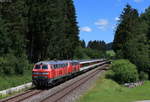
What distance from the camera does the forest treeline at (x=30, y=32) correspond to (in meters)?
36.0

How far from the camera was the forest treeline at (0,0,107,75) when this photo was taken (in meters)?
36.0

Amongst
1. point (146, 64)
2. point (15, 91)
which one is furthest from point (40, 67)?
point (146, 64)

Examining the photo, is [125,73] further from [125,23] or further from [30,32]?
[125,23]

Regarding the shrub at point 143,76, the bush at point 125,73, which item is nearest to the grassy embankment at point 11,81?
the bush at point 125,73

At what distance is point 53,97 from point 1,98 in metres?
4.00

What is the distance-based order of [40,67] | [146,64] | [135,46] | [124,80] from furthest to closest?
1. [135,46]
2. [146,64]
3. [124,80]
4. [40,67]

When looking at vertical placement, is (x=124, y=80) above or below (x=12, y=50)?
below

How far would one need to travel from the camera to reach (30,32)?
56094 millimetres

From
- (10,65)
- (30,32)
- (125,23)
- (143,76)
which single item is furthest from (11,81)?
(125,23)

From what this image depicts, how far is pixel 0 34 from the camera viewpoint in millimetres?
35125


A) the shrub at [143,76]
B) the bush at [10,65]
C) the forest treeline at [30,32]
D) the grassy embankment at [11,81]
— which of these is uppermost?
the forest treeline at [30,32]

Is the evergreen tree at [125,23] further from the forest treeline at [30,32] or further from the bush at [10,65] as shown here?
the bush at [10,65]

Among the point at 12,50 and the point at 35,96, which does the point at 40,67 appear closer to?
the point at 35,96

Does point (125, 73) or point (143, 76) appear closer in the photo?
point (125, 73)
